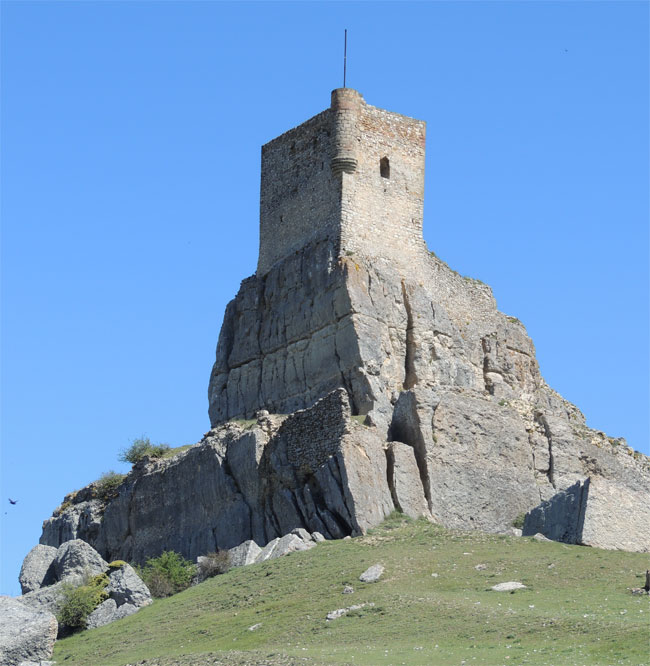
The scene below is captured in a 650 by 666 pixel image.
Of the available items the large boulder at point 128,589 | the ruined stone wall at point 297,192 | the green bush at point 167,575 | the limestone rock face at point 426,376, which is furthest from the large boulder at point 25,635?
the ruined stone wall at point 297,192

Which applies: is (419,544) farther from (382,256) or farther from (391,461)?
(382,256)

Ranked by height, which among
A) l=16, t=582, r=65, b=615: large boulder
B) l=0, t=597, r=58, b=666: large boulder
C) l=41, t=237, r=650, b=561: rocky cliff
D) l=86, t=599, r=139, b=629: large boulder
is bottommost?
l=0, t=597, r=58, b=666: large boulder

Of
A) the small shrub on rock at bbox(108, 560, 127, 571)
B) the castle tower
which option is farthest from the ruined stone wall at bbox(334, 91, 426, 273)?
the small shrub on rock at bbox(108, 560, 127, 571)

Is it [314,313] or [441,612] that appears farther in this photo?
[314,313]

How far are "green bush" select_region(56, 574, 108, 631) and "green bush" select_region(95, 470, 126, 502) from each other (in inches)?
381

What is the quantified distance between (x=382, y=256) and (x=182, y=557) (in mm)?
11004

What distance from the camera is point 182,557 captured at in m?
51.1

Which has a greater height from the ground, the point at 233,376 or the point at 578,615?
the point at 233,376

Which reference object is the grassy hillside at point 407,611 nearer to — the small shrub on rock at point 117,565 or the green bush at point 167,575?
the green bush at point 167,575

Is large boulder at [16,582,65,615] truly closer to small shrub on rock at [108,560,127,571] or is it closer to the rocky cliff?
small shrub on rock at [108,560,127,571]

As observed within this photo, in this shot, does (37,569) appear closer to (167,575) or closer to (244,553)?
(167,575)

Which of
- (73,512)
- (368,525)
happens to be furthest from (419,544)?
(73,512)

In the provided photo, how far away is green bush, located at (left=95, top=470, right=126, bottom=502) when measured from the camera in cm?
5709

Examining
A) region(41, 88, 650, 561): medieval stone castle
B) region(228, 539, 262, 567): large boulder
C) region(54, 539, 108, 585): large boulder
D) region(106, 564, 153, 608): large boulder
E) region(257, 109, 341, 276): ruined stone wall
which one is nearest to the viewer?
→ region(106, 564, 153, 608): large boulder
